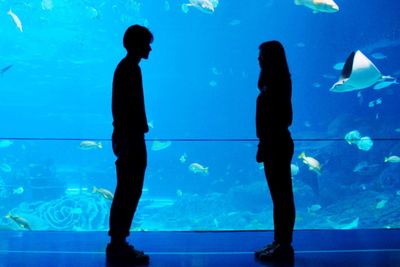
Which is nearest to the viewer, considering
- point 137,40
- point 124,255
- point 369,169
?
point 124,255

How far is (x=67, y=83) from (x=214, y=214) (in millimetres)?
34311

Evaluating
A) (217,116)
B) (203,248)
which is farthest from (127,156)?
(217,116)

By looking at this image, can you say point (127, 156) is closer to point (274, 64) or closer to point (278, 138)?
point (278, 138)

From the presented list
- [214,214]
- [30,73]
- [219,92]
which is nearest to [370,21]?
[219,92]

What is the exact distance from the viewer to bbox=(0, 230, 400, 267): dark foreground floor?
2207 millimetres

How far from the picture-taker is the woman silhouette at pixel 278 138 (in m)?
2.37

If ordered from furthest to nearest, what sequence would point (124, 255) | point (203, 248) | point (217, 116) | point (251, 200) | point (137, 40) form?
point (217, 116) < point (251, 200) < point (203, 248) < point (137, 40) < point (124, 255)

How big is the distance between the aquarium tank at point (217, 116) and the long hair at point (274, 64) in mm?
4899

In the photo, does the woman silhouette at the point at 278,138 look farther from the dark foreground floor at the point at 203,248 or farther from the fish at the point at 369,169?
the fish at the point at 369,169

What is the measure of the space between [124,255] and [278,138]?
116cm

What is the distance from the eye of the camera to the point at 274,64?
2.40 metres

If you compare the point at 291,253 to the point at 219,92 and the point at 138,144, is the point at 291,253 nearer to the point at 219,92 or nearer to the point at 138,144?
the point at 138,144

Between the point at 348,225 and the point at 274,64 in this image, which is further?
the point at 348,225

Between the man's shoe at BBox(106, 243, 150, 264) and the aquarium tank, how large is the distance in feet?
17.7
